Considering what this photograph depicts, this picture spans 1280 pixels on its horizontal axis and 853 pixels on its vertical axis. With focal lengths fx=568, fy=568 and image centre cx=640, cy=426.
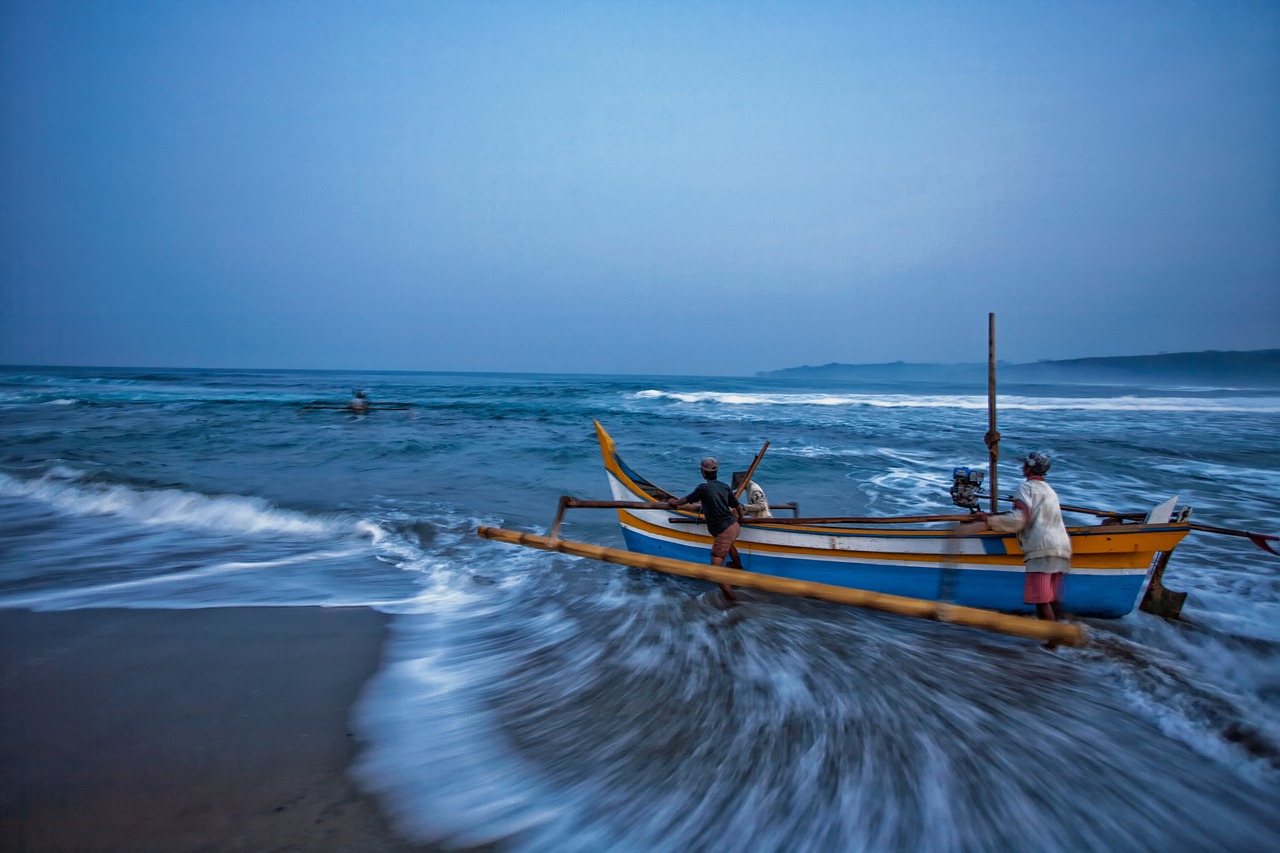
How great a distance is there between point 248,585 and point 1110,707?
30.1 ft

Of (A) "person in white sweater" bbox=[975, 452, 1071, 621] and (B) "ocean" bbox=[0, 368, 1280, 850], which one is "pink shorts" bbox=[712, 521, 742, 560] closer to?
(B) "ocean" bbox=[0, 368, 1280, 850]

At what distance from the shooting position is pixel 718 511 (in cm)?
654

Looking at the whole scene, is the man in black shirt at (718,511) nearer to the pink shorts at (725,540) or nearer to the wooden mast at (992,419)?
the pink shorts at (725,540)

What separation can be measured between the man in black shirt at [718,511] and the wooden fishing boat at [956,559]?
1.00 ft

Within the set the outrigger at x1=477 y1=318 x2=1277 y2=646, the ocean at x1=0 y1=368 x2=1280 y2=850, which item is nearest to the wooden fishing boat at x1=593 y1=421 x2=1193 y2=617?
the outrigger at x1=477 y1=318 x2=1277 y2=646

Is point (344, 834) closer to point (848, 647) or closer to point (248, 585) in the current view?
point (848, 647)

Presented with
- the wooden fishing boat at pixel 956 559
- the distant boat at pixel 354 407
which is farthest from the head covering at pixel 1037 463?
the distant boat at pixel 354 407

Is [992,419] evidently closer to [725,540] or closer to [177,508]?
[725,540]

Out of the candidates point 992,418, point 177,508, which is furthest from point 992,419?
point 177,508

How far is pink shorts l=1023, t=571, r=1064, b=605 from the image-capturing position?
5180 millimetres

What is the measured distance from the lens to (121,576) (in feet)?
23.7

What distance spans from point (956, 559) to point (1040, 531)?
890 mm

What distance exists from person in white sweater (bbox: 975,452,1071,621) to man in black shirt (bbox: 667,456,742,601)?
262 centimetres

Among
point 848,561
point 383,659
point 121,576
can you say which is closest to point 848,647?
point 848,561
